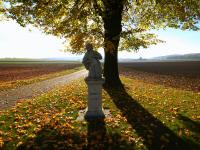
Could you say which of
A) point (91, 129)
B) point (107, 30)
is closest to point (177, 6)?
point (107, 30)

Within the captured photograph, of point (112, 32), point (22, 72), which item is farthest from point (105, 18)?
point (22, 72)

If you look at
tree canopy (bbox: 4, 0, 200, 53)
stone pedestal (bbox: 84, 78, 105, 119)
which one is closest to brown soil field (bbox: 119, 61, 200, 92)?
tree canopy (bbox: 4, 0, 200, 53)

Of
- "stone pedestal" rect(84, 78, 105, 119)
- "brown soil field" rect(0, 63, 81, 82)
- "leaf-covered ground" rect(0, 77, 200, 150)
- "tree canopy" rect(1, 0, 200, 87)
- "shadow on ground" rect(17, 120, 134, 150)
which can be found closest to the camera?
"shadow on ground" rect(17, 120, 134, 150)

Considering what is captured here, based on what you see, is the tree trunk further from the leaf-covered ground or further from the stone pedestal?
the stone pedestal

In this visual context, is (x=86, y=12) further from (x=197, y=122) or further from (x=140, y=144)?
(x=140, y=144)

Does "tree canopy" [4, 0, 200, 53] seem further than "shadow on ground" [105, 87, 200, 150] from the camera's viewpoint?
Yes

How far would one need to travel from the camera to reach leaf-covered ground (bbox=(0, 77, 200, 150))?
351 inches

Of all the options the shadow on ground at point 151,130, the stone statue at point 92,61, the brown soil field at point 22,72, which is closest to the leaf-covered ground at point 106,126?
the shadow on ground at point 151,130

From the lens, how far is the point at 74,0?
20359mm

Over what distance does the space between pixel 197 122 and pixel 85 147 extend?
199 inches

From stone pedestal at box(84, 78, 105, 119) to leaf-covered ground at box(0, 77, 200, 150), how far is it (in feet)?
1.61

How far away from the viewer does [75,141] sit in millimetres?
9000

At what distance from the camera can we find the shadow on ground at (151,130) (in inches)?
352

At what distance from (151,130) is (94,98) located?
2574mm
